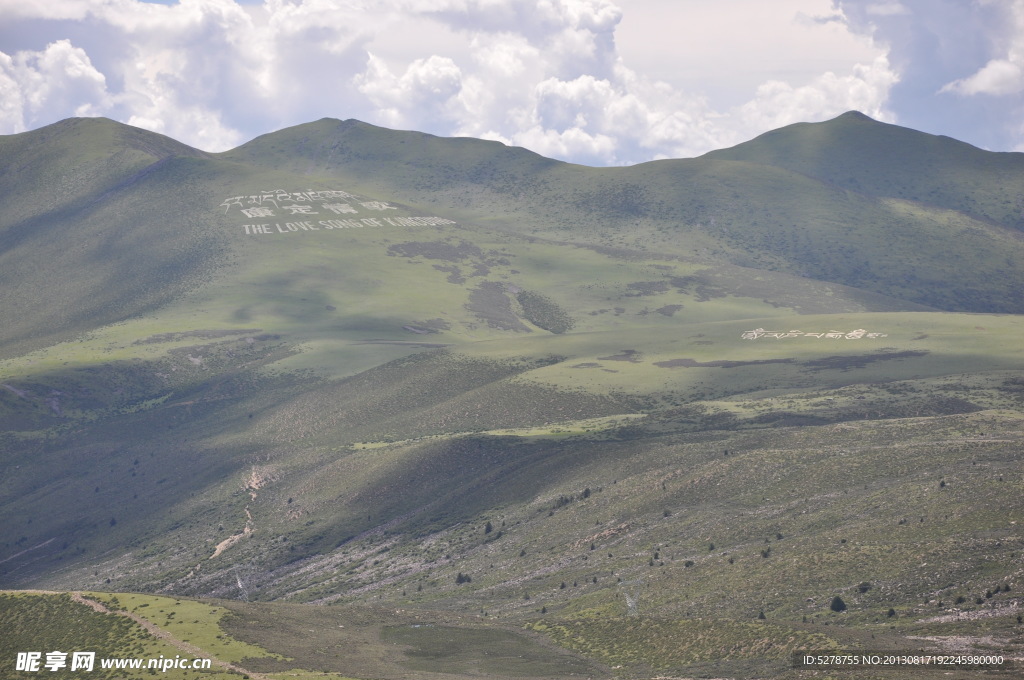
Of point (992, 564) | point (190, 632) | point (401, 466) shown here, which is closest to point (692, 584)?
point (992, 564)

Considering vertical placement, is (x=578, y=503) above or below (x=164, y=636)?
above

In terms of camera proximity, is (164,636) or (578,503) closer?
(164,636)

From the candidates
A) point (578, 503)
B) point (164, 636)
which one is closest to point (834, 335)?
point (578, 503)

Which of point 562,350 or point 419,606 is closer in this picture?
point 419,606

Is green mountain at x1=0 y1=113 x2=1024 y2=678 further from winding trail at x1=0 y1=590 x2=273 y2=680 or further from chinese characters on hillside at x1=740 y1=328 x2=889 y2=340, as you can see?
winding trail at x1=0 y1=590 x2=273 y2=680

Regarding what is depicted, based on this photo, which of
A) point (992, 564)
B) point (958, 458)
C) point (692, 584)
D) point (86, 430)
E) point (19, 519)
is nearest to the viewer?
point (992, 564)

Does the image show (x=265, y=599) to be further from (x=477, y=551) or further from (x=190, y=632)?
(x=190, y=632)

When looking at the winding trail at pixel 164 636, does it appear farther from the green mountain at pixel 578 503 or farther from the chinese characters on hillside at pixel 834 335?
the chinese characters on hillside at pixel 834 335

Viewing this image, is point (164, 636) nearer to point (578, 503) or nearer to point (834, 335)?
point (578, 503)

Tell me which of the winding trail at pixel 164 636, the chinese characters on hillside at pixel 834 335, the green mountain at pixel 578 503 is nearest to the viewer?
the winding trail at pixel 164 636

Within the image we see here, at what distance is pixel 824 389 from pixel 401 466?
63.0 meters

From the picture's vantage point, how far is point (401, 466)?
5714 inches

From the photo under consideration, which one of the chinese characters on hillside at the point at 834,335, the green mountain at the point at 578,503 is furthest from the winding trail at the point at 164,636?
the chinese characters on hillside at the point at 834,335

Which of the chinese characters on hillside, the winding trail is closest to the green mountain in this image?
the chinese characters on hillside
